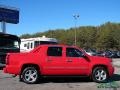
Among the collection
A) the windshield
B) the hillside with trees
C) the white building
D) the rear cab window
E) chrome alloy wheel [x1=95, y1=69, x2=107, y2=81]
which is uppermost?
the hillside with trees

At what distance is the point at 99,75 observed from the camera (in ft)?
46.6

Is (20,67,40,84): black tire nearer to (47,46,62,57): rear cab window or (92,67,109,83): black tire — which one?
(47,46,62,57): rear cab window

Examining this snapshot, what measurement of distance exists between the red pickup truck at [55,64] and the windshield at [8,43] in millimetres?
7305

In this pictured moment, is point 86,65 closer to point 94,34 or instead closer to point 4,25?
point 4,25

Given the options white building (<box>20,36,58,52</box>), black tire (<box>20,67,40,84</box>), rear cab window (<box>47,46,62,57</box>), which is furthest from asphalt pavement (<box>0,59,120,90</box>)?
white building (<box>20,36,58,52</box>)

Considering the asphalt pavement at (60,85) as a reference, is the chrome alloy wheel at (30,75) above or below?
above

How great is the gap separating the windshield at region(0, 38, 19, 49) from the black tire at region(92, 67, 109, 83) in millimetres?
8359

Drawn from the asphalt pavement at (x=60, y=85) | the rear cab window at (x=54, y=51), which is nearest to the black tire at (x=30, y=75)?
the asphalt pavement at (x=60, y=85)

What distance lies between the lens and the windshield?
68.2 feet

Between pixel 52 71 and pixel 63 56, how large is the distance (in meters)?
0.81

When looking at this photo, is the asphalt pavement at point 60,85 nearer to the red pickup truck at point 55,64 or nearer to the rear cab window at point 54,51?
the red pickup truck at point 55,64

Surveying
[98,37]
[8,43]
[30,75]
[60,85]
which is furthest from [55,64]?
[98,37]

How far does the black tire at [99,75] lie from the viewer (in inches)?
555

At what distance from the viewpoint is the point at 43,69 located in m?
13.7
